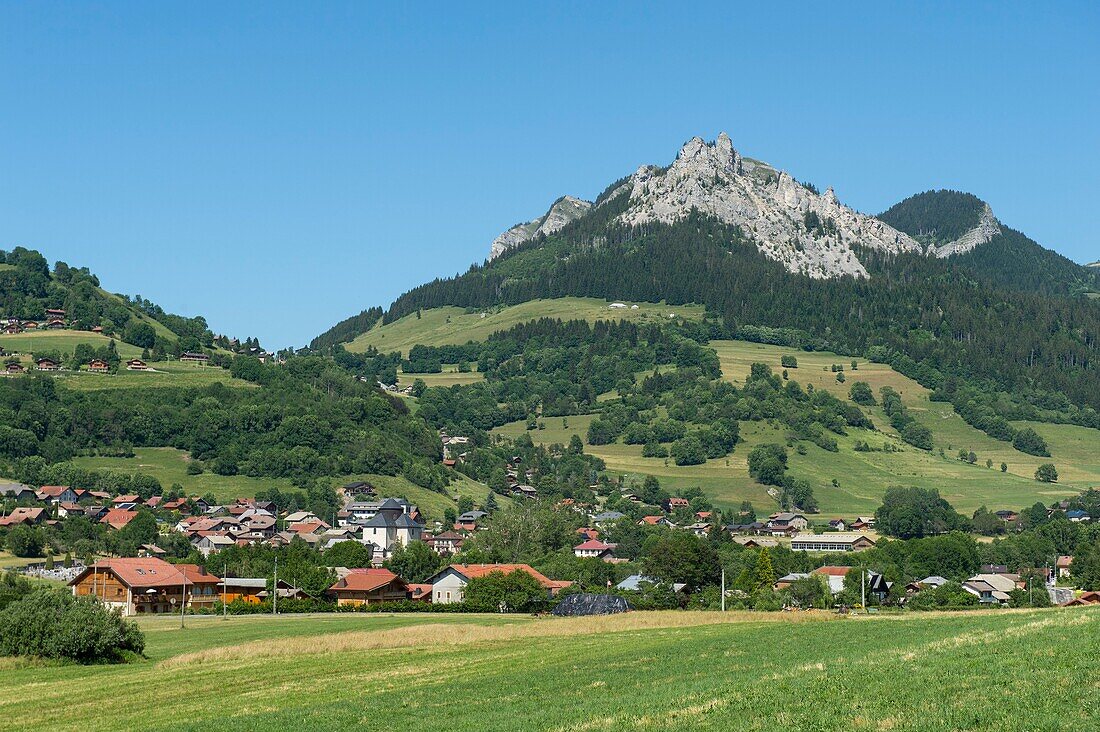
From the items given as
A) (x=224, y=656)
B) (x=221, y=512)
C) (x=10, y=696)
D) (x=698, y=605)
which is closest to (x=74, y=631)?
(x=224, y=656)

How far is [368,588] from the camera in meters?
108

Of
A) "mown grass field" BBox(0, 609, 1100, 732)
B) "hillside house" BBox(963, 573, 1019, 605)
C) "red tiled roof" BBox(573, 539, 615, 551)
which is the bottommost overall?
"hillside house" BBox(963, 573, 1019, 605)

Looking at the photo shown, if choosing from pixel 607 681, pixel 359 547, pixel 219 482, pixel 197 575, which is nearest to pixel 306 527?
pixel 219 482

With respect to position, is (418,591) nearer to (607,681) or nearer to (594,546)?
(594,546)

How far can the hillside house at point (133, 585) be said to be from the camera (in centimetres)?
10062

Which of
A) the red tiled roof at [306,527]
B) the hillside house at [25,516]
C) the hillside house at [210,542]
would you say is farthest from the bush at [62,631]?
the red tiled roof at [306,527]

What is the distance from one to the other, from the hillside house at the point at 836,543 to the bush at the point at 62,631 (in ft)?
383

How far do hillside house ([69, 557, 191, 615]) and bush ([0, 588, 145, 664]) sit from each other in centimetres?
4037

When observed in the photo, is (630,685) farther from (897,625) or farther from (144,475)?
(144,475)

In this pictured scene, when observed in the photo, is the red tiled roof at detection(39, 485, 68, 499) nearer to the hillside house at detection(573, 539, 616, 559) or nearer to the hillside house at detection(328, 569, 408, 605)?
the hillside house at detection(573, 539, 616, 559)

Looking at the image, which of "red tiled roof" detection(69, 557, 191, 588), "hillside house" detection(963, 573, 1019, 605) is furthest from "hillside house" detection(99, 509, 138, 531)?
"hillside house" detection(963, 573, 1019, 605)

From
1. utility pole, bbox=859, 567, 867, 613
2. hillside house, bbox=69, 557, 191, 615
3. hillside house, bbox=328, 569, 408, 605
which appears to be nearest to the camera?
utility pole, bbox=859, 567, 867, 613

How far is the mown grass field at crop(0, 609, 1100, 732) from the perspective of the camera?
2698 cm

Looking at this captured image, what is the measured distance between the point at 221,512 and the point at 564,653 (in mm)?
132889
